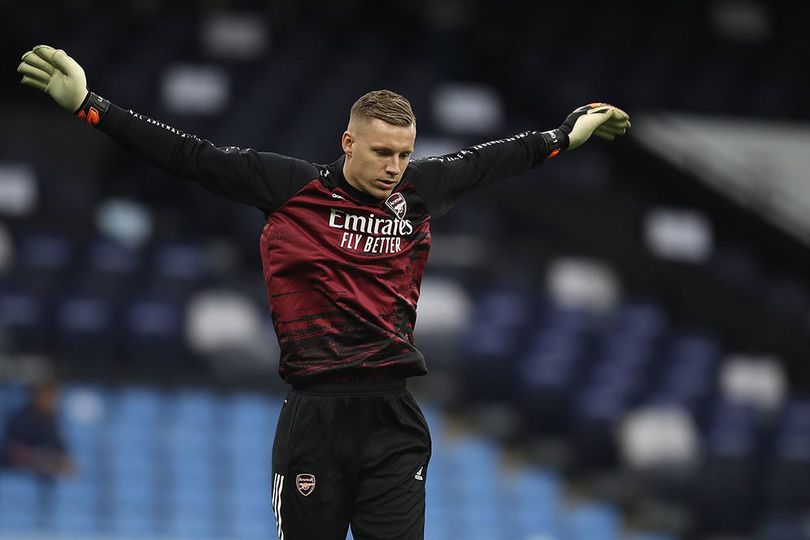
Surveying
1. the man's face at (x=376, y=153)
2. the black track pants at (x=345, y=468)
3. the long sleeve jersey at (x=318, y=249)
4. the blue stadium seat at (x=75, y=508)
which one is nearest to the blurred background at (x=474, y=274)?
Answer: the blue stadium seat at (x=75, y=508)

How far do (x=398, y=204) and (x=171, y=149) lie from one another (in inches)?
27.8

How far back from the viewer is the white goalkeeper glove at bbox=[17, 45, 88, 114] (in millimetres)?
3723

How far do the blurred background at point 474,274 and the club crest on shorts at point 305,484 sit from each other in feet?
22.2

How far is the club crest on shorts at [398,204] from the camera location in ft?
12.9

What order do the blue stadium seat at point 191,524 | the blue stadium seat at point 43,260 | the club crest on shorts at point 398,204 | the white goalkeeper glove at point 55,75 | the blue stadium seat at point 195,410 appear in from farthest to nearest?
the blue stadium seat at point 43,260, the blue stadium seat at point 195,410, the blue stadium seat at point 191,524, the club crest on shorts at point 398,204, the white goalkeeper glove at point 55,75

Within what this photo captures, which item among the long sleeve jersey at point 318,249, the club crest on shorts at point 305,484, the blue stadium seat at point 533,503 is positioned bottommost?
the blue stadium seat at point 533,503

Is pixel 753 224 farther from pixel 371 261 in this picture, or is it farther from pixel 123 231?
pixel 371 261

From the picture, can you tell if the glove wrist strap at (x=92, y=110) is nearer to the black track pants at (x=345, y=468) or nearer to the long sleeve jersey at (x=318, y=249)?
the long sleeve jersey at (x=318, y=249)

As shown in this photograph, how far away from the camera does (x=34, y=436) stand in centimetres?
1023

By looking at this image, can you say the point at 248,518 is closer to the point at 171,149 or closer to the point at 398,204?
the point at 398,204

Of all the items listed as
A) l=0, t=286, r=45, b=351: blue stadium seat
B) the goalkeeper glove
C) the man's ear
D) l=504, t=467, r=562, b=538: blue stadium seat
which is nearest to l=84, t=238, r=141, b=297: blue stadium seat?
l=0, t=286, r=45, b=351: blue stadium seat

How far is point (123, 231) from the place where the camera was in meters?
13.0

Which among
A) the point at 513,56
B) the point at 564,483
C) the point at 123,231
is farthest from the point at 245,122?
the point at 564,483

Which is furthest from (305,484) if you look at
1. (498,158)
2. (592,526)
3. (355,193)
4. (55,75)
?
(592,526)
